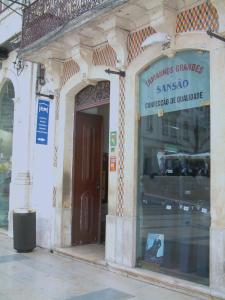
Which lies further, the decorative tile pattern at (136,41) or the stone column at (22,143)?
the stone column at (22,143)

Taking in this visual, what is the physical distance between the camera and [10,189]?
10.9 m

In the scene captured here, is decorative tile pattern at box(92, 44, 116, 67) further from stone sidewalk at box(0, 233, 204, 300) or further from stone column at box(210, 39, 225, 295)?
stone sidewalk at box(0, 233, 204, 300)

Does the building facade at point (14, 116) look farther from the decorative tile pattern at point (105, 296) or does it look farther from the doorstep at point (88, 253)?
the decorative tile pattern at point (105, 296)

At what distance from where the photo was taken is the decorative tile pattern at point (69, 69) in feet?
29.3

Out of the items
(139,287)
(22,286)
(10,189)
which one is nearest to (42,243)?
(10,189)

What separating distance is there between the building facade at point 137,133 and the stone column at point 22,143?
1.96 ft

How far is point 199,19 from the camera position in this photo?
6.21 metres

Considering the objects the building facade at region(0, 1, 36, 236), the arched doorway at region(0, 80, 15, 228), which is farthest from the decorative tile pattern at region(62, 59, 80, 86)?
the arched doorway at region(0, 80, 15, 228)

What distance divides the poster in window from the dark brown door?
2.46m

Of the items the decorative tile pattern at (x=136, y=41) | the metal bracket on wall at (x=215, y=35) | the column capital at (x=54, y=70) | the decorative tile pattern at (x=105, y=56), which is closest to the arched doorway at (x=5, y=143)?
the column capital at (x=54, y=70)

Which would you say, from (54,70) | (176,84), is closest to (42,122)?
(54,70)

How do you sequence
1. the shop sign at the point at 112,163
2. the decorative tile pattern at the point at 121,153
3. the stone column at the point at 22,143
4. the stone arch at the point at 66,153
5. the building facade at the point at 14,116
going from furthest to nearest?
the building facade at the point at 14,116, the stone column at the point at 22,143, the stone arch at the point at 66,153, the shop sign at the point at 112,163, the decorative tile pattern at the point at 121,153

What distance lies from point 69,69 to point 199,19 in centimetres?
367

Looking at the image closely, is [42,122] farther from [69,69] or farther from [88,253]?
[88,253]
